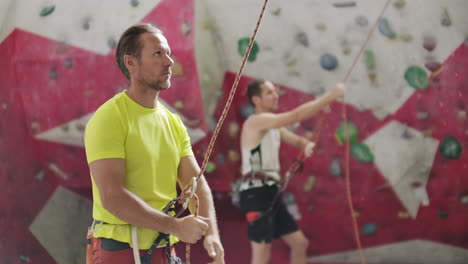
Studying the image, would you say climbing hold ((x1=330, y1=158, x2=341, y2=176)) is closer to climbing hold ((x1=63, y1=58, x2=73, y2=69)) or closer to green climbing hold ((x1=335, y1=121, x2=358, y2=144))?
green climbing hold ((x1=335, y1=121, x2=358, y2=144))

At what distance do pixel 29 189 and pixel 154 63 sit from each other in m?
1.85

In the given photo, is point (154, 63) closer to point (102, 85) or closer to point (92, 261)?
point (92, 261)

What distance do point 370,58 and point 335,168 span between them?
22.4 inches

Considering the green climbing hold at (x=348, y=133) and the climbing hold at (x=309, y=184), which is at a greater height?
the green climbing hold at (x=348, y=133)

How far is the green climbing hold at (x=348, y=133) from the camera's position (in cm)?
288

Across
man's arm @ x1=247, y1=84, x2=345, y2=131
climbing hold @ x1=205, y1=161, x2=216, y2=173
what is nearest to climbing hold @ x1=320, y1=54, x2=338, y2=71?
man's arm @ x1=247, y1=84, x2=345, y2=131

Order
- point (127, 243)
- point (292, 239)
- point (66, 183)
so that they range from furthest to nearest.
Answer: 1. point (66, 183)
2. point (292, 239)
3. point (127, 243)

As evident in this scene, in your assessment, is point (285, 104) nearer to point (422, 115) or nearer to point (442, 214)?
point (422, 115)

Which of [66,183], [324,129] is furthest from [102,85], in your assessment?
→ [324,129]

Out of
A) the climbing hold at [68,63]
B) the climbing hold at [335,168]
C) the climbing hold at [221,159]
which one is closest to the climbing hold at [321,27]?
the climbing hold at [335,168]

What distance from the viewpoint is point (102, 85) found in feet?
9.30

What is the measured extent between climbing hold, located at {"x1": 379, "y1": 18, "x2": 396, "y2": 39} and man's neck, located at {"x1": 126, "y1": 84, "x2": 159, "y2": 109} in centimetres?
180

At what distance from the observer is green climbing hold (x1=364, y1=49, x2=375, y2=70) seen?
2.80 m

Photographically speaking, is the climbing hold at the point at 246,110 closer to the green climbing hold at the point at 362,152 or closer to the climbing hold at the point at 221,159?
the climbing hold at the point at 221,159
